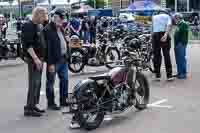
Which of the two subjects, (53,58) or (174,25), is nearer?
(53,58)

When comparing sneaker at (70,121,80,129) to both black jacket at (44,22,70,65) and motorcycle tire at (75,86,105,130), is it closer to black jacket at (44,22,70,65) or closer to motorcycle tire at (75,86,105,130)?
motorcycle tire at (75,86,105,130)

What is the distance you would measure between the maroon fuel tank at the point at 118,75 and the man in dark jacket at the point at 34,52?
1218mm

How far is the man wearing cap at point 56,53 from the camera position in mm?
8219

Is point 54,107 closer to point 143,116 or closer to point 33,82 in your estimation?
point 33,82

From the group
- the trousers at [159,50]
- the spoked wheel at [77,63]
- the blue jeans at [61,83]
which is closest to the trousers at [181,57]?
the trousers at [159,50]

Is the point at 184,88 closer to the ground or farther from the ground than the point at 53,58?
closer to the ground

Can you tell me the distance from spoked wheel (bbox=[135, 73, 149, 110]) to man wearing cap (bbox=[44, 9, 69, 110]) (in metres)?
1.26

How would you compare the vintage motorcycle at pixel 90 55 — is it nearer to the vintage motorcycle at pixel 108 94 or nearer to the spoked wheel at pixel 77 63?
the spoked wheel at pixel 77 63

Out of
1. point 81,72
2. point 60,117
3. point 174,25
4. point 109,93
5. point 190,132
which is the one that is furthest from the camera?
point 81,72

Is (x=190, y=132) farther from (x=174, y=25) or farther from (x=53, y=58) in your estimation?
(x=174, y=25)

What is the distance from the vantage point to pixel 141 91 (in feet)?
27.7

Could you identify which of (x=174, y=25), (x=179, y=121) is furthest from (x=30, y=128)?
(x=174, y=25)

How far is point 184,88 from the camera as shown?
1072cm

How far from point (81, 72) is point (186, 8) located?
4710cm
